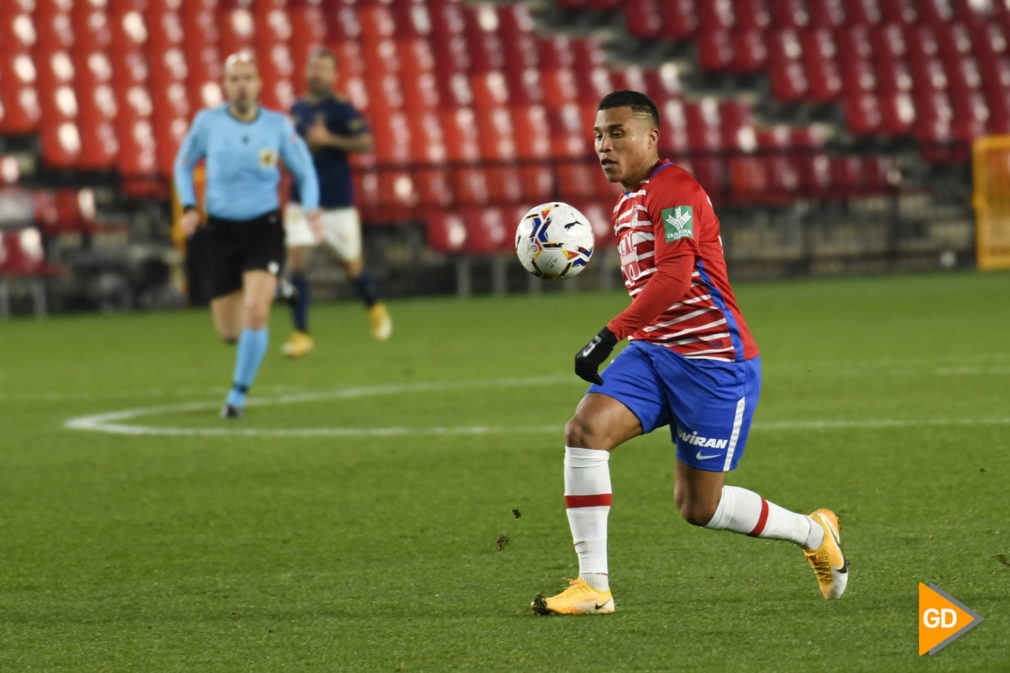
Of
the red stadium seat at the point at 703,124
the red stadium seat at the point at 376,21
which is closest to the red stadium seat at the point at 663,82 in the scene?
the red stadium seat at the point at 703,124

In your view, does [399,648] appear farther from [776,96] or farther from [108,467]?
[776,96]

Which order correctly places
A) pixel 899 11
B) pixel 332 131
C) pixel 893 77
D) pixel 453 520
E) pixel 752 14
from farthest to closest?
pixel 899 11
pixel 893 77
pixel 752 14
pixel 332 131
pixel 453 520

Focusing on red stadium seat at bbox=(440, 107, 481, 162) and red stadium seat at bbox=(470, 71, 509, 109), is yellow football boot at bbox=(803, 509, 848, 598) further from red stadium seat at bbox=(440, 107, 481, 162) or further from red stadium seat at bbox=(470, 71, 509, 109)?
red stadium seat at bbox=(470, 71, 509, 109)

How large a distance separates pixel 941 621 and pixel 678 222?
128 centimetres

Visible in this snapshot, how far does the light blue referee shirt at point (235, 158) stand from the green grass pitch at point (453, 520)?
1207 mm

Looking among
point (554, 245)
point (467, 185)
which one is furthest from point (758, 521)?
point (467, 185)

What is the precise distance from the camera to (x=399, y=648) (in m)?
4.12

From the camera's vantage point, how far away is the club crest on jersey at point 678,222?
4535mm

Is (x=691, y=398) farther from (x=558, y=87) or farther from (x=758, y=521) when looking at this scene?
(x=558, y=87)

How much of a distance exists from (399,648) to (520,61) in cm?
1885

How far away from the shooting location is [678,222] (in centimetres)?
454

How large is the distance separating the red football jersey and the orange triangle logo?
0.94m

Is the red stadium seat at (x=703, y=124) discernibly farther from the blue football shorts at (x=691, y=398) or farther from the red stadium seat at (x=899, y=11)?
the blue football shorts at (x=691, y=398)

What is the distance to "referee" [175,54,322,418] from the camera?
9.73 metres
